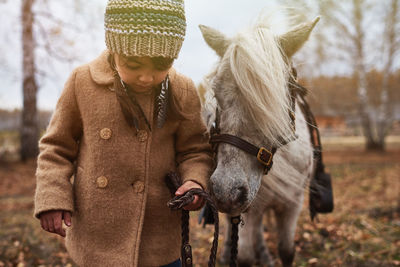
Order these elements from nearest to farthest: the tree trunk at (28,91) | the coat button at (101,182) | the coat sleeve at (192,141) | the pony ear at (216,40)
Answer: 1. the coat button at (101,182)
2. the coat sleeve at (192,141)
3. the pony ear at (216,40)
4. the tree trunk at (28,91)

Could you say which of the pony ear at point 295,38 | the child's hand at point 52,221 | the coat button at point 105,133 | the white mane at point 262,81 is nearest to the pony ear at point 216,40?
the white mane at point 262,81

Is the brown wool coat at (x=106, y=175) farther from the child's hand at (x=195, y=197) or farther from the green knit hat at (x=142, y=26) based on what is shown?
the green knit hat at (x=142, y=26)

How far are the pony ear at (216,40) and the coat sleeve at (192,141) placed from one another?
313mm

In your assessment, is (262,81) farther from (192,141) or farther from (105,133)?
(105,133)

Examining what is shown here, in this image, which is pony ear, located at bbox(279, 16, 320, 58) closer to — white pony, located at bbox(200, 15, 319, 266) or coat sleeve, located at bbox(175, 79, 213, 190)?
white pony, located at bbox(200, 15, 319, 266)

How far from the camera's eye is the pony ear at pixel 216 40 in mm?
2129

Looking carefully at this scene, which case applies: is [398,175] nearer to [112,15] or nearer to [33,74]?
[112,15]

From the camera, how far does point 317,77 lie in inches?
747

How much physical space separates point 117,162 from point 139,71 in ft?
1.70

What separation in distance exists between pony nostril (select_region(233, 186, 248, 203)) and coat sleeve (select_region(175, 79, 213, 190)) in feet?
1.01

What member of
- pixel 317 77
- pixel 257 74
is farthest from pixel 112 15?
pixel 317 77

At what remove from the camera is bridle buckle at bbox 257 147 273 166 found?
5.57 feet

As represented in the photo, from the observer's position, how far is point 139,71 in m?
1.60

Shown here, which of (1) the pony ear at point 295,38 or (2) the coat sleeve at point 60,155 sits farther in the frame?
(1) the pony ear at point 295,38
